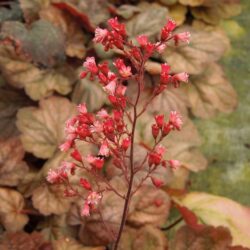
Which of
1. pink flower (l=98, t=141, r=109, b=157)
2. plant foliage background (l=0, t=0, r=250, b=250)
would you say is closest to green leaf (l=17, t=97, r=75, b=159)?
plant foliage background (l=0, t=0, r=250, b=250)

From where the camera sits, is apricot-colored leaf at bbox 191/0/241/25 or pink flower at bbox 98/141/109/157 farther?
apricot-colored leaf at bbox 191/0/241/25

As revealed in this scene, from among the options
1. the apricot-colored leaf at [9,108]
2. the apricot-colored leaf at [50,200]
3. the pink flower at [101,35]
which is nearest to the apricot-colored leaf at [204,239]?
the apricot-colored leaf at [50,200]

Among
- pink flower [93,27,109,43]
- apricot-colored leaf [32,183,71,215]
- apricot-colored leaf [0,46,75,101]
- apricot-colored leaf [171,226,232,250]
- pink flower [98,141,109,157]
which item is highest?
pink flower [93,27,109,43]

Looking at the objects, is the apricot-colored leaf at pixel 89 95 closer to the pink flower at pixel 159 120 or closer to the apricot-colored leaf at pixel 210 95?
the apricot-colored leaf at pixel 210 95

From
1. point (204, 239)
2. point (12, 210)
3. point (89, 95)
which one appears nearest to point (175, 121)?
point (204, 239)

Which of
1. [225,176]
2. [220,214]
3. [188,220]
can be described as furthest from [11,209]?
[225,176]

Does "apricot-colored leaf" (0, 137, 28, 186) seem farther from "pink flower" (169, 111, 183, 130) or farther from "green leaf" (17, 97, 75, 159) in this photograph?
"pink flower" (169, 111, 183, 130)

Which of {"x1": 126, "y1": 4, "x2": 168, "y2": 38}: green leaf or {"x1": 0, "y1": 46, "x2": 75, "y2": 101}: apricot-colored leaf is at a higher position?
{"x1": 126, "y1": 4, "x2": 168, "y2": 38}: green leaf

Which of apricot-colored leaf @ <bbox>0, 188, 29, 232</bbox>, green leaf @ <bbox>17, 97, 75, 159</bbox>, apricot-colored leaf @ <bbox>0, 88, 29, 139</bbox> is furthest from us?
apricot-colored leaf @ <bbox>0, 88, 29, 139</bbox>
